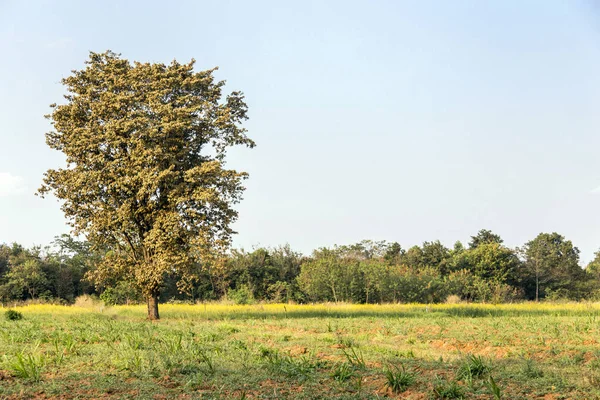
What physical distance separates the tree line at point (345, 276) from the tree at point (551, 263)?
0.39 feet

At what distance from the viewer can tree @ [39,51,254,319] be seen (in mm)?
23219

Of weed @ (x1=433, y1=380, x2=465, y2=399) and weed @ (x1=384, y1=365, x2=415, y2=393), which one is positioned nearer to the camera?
weed @ (x1=433, y1=380, x2=465, y2=399)

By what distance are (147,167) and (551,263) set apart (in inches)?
2406

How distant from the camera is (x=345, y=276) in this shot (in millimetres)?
43875

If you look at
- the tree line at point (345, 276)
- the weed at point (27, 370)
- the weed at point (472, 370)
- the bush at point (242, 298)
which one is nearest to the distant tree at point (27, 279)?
the tree line at point (345, 276)

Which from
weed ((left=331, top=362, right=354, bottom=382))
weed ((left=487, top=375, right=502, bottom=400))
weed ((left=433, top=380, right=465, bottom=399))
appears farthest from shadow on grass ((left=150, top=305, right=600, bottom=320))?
weed ((left=487, top=375, right=502, bottom=400))

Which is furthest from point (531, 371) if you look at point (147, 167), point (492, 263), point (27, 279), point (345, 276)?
point (492, 263)

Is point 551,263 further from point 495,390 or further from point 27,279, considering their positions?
point 495,390

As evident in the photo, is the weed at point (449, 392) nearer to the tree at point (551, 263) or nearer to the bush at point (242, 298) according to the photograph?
the bush at point (242, 298)

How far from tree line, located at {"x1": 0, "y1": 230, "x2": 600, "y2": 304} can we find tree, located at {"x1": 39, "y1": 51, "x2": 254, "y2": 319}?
1664 mm

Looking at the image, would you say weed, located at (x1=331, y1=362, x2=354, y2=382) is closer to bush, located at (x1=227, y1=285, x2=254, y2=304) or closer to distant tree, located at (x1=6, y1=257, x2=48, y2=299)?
bush, located at (x1=227, y1=285, x2=254, y2=304)

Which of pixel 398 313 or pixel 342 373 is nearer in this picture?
pixel 342 373

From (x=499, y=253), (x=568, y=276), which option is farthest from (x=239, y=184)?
(x=568, y=276)

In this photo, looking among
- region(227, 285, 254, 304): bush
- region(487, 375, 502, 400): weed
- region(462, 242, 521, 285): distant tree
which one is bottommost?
region(227, 285, 254, 304): bush
